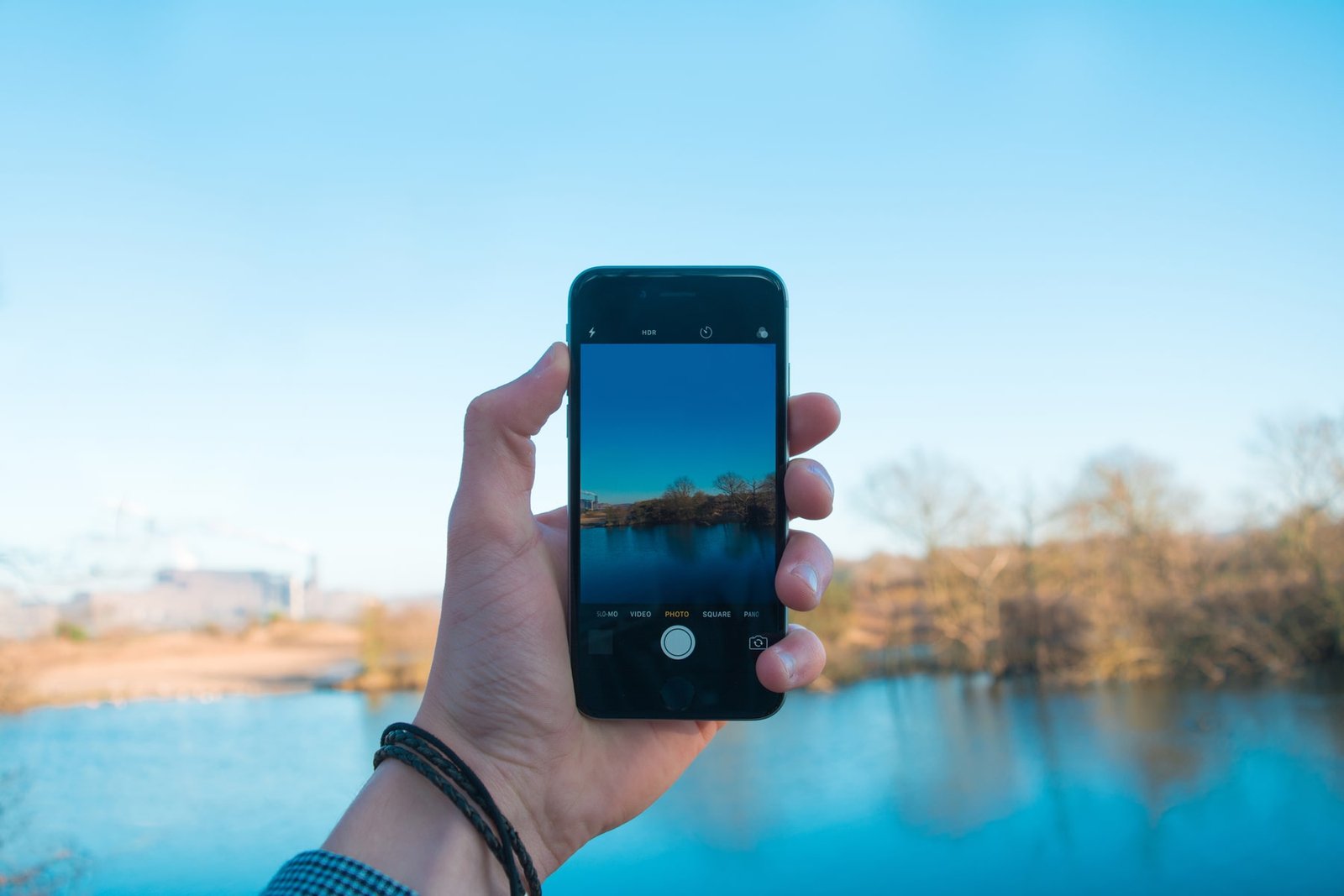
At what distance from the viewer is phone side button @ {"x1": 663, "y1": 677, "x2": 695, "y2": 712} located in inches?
49.8

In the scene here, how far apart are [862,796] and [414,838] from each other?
9480mm

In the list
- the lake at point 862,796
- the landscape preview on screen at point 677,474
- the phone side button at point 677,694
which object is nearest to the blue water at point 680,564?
the landscape preview on screen at point 677,474

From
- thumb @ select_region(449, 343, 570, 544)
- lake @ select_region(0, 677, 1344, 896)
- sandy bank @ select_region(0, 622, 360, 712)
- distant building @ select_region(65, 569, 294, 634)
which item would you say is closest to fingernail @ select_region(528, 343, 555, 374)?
thumb @ select_region(449, 343, 570, 544)

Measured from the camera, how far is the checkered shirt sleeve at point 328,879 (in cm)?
85

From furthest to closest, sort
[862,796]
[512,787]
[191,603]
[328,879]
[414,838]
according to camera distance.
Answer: [191,603] → [862,796] → [512,787] → [414,838] → [328,879]

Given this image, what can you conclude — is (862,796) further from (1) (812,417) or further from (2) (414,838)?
(2) (414,838)

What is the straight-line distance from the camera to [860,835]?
9.09 m

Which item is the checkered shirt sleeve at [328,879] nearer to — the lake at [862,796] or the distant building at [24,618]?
the distant building at [24,618]

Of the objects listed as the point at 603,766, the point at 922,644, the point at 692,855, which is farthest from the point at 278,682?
the point at 603,766

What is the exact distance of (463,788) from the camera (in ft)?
3.44

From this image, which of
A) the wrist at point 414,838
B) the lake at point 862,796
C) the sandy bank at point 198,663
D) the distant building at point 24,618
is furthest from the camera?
the sandy bank at point 198,663

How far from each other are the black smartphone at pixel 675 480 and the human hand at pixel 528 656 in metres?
0.06

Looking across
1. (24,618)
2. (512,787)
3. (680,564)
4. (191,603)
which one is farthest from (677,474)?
(191,603)

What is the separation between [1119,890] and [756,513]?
9571 mm
